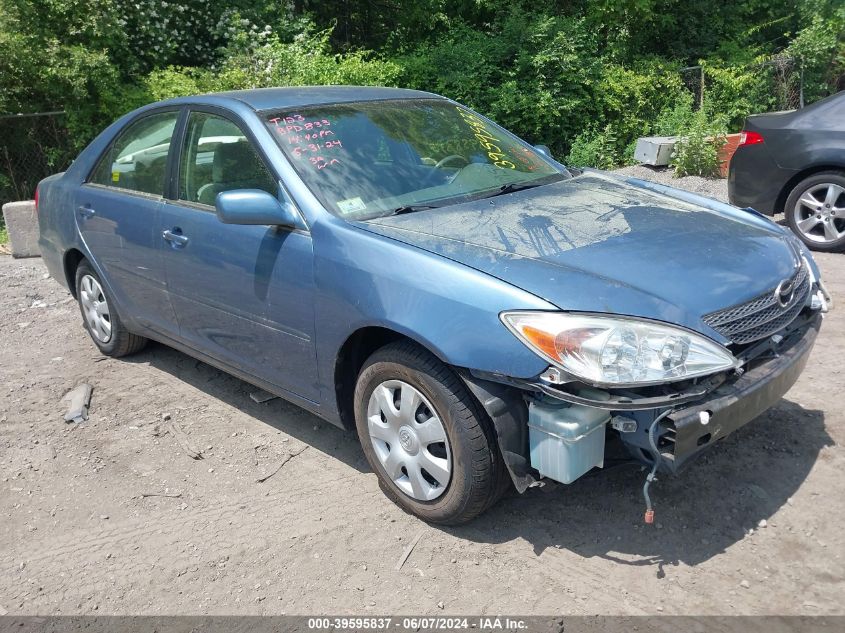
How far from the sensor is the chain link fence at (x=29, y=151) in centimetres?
1097

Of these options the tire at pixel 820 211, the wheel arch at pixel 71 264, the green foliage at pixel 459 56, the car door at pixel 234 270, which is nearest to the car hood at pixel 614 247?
the car door at pixel 234 270

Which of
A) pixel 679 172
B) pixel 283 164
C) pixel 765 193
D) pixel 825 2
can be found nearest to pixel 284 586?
pixel 283 164

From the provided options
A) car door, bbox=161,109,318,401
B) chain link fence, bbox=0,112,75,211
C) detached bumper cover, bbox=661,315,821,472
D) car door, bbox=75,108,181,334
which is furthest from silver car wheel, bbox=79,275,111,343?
chain link fence, bbox=0,112,75,211

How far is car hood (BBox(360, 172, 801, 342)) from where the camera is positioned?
2.93 metres

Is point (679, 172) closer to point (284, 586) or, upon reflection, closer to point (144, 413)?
point (144, 413)

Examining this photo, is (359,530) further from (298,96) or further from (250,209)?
(298,96)

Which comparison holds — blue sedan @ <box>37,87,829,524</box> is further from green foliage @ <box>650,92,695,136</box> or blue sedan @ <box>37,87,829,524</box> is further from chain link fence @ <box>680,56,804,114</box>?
chain link fence @ <box>680,56,804,114</box>

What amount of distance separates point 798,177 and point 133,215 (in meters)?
5.71

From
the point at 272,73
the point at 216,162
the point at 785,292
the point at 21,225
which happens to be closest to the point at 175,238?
the point at 216,162

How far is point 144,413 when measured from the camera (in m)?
4.76

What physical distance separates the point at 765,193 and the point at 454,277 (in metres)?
5.34

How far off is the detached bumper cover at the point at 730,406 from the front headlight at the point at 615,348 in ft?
0.42

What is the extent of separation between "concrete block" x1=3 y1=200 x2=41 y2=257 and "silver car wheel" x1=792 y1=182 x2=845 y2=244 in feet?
24.9

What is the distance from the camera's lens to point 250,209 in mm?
3545
